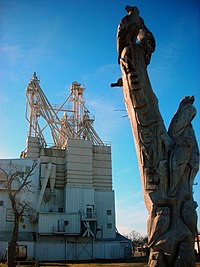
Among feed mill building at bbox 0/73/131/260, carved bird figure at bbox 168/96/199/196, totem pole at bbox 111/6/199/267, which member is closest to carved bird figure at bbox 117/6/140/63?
totem pole at bbox 111/6/199/267

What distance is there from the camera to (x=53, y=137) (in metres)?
55.8

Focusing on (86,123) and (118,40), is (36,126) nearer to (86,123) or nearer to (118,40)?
(86,123)

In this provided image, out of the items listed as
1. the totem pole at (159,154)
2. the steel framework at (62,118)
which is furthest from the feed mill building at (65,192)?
the totem pole at (159,154)

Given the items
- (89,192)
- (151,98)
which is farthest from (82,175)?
(151,98)

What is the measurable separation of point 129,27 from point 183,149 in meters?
3.52

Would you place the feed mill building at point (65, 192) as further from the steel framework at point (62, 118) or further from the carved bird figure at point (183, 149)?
the carved bird figure at point (183, 149)

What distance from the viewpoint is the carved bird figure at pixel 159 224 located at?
7.42 m

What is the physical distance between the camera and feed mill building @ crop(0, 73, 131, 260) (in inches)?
1742

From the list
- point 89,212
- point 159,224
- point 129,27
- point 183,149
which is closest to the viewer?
point 159,224

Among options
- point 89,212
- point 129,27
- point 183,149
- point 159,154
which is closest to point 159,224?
point 159,154

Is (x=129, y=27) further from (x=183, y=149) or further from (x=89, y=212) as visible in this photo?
(x=89, y=212)

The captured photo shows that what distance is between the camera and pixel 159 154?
8070 millimetres

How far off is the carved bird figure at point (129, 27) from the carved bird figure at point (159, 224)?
14.7 ft

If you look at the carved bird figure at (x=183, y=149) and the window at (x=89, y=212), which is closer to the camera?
the carved bird figure at (x=183, y=149)
